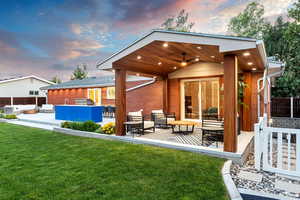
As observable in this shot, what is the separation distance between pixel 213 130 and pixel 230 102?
1338mm

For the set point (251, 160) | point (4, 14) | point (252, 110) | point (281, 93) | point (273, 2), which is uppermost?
point (273, 2)

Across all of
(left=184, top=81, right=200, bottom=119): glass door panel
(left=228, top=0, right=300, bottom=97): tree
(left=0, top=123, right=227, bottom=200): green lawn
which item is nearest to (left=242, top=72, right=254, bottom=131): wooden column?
(left=184, top=81, right=200, bottom=119): glass door panel

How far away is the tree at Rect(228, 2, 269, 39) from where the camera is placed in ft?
67.5

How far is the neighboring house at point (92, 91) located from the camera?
1444 cm

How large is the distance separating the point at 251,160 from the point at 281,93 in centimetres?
1520

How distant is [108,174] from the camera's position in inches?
140

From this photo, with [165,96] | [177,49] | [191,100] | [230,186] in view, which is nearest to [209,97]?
[191,100]

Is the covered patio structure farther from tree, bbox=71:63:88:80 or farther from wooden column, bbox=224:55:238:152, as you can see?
tree, bbox=71:63:88:80

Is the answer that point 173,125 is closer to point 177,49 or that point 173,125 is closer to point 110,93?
point 177,49

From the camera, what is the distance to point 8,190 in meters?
2.96

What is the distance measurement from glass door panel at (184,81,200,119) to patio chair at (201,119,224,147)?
3145 mm

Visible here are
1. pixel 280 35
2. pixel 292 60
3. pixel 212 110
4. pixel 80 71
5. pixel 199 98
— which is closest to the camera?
pixel 212 110

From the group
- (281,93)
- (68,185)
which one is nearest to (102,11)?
(68,185)

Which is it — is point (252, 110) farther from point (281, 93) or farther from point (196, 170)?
point (281, 93)
